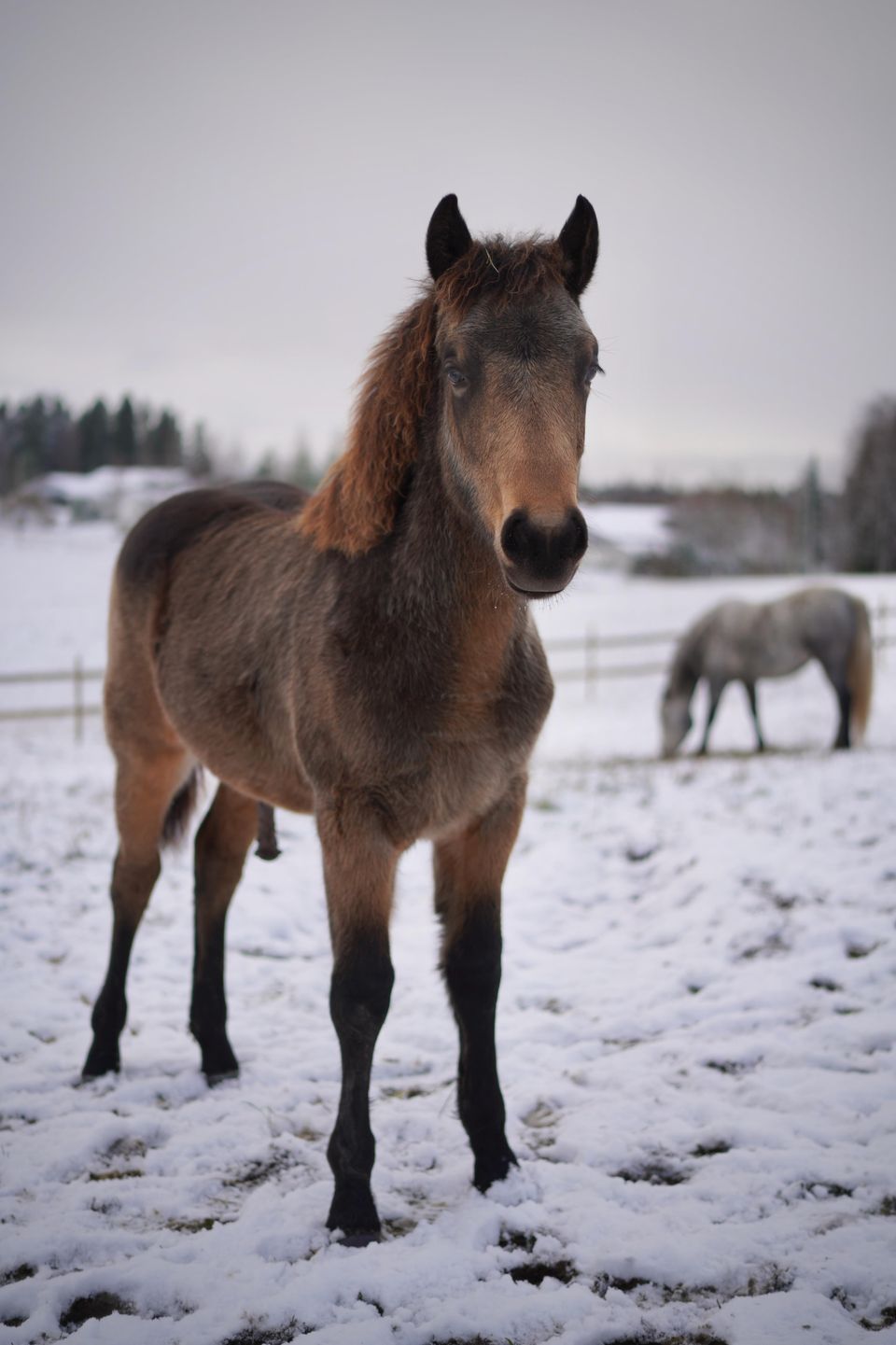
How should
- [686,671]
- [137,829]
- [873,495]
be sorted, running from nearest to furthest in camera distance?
[137,829] < [686,671] < [873,495]

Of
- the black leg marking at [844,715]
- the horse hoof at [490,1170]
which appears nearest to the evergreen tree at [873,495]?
the black leg marking at [844,715]

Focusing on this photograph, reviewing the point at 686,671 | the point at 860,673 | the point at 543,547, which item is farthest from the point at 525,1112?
the point at 686,671

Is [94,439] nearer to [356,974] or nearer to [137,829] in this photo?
[137,829]

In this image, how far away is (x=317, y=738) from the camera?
256 cm

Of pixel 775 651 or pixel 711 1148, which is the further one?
pixel 775 651

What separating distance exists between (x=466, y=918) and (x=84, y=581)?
90.1ft

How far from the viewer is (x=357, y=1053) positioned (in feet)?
8.29

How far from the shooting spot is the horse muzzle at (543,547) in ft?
6.39

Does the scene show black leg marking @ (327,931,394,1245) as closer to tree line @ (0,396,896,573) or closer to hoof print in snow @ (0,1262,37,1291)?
hoof print in snow @ (0,1262,37,1291)

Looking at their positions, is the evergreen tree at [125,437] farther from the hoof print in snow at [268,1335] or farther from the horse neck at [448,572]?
the hoof print in snow at [268,1335]

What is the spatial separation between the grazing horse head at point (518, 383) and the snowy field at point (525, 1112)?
1.83 metres

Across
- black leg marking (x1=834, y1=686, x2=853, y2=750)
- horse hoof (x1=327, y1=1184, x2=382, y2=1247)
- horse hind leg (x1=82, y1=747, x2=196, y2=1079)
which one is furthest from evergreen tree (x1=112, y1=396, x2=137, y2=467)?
horse hoof (x1=327, y1=1184, x2=382, y2=1247)

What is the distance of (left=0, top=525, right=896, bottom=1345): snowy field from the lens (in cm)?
212

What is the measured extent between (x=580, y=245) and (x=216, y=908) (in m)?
2.97
